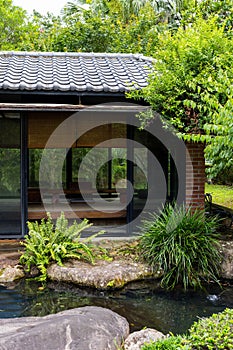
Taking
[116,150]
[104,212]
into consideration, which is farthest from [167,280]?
[116,150]

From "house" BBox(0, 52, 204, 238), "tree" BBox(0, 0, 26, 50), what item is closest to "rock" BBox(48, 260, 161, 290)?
"house" BBox(0, 52, 204, 238)

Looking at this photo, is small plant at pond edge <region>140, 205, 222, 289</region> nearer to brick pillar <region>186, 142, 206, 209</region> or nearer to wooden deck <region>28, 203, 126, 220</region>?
brick pillar <region>186, 142, 206, 209</region>

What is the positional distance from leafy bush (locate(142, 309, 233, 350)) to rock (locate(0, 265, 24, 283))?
3.47 m

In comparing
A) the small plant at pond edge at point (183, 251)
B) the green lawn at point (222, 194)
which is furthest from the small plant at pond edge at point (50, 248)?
the green lawn at point (222, 194)

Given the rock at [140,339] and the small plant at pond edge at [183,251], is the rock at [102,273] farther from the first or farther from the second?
the rock at [140,339]

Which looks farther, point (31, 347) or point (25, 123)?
point (25, 123)

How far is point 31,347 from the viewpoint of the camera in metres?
3.46

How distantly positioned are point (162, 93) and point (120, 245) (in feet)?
9.79

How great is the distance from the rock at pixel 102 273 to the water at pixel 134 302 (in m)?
0.12

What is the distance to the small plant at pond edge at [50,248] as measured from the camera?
6535 mm

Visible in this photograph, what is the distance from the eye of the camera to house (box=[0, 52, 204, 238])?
7875 mm

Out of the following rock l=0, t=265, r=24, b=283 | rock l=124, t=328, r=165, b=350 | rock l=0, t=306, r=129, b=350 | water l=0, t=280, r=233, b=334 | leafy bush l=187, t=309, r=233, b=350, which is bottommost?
water l=0, t=280, r=233, b=334

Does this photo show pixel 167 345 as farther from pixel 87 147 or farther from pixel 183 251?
pixel 87 147

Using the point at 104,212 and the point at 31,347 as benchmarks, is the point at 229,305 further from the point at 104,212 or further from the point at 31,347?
the point at 104,212
